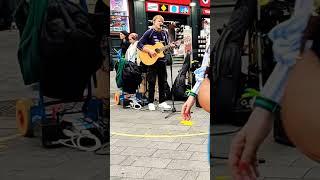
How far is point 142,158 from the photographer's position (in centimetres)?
275

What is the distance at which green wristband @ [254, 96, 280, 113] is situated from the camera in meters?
1.84

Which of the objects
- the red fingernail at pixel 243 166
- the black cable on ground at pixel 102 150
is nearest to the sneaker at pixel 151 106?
the black cable on ground at pixel 102 150

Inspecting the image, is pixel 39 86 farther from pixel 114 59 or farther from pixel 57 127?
pixel 114 59

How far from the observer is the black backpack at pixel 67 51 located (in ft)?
7.59

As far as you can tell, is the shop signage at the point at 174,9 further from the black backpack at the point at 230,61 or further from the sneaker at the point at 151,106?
the sneaker at the point at 151,106

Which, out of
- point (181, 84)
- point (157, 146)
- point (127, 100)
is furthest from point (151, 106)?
point (181, 84)

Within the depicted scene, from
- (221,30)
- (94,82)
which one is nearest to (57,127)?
(94,82)

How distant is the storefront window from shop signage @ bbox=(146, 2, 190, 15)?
0.11 meters

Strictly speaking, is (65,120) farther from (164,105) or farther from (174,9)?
(174,9)

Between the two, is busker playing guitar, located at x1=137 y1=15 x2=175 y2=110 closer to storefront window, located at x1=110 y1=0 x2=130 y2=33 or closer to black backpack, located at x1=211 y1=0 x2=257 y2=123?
storefront window, located at x1=110 y1=0 x2=130 y2=33

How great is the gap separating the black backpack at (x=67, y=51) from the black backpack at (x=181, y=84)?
37cm

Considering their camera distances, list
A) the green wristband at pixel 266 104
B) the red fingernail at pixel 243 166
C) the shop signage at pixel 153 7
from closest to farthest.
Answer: the green wristband at pixel 266 104 → the red fingernail at pixel 243 166 → the shop signage at pixel 153 7

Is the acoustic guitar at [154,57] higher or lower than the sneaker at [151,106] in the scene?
Answer: higher

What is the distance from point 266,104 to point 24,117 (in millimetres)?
1149
